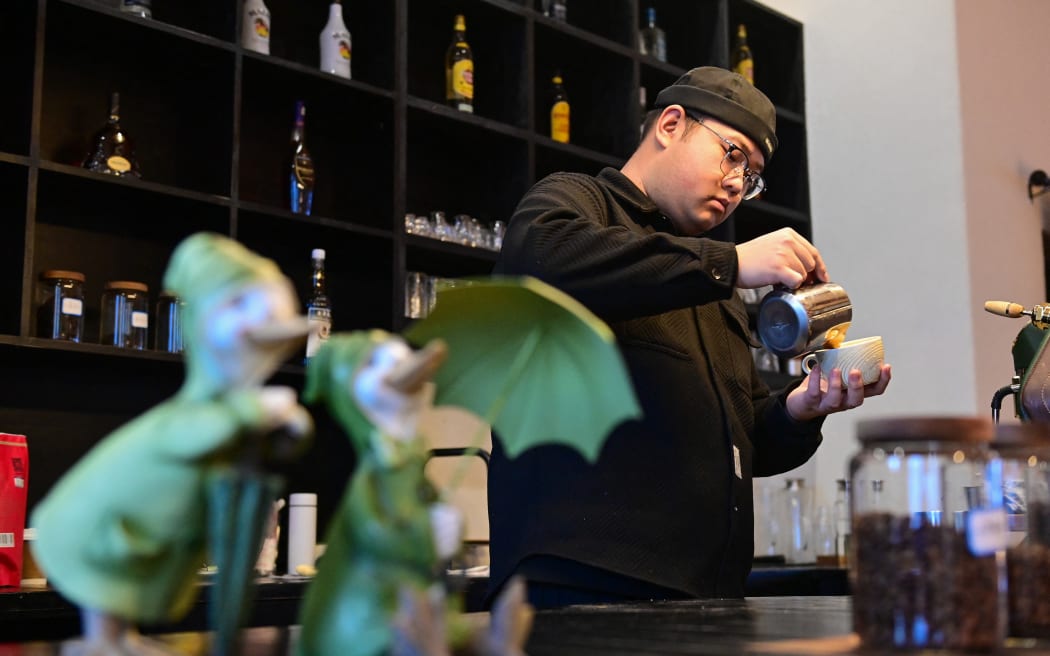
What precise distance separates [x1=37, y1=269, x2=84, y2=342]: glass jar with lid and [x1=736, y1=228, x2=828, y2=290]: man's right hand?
1.63m

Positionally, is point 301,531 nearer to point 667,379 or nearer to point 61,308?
point 61,308

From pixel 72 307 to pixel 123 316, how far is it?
13 cm

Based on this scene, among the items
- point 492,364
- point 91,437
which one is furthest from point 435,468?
point 492,364

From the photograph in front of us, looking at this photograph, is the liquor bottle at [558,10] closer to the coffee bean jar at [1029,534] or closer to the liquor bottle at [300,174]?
the liquor bottle at [300,174]

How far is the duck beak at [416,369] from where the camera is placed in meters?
0.62

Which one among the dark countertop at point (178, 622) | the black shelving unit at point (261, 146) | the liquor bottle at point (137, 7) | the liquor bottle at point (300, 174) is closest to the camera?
the dark countertop at point (178, 622)

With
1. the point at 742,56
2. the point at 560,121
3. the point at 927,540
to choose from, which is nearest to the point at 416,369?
the point at 927,540

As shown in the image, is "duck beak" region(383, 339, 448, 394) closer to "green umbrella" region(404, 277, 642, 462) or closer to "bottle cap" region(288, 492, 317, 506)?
"green umbrella" region(404, 277, 642, 462)

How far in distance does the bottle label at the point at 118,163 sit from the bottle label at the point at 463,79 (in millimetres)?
1031

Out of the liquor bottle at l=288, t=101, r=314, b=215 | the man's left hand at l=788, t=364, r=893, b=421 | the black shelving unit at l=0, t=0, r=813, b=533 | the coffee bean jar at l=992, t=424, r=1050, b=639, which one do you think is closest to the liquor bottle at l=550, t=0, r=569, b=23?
the black shelving unit at l=0, t=0, r=813, b=533

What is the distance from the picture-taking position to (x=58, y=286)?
2.51 metres

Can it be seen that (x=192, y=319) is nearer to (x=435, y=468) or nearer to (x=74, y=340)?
(x=74, y=340)

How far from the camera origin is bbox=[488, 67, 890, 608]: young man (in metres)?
1.48

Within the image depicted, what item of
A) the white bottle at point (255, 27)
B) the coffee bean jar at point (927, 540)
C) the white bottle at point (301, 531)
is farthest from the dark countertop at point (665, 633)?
the white bottle at point (255, 27)
